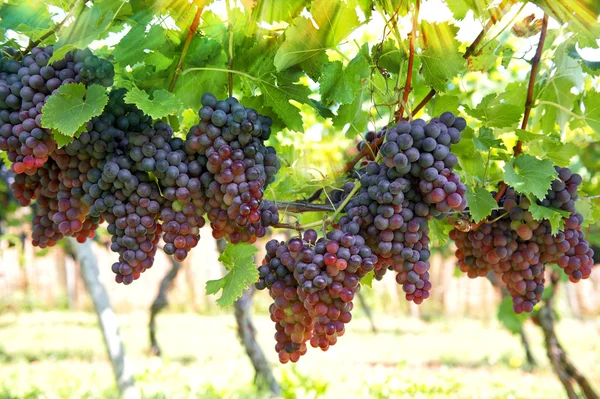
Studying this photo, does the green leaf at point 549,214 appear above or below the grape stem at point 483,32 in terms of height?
below

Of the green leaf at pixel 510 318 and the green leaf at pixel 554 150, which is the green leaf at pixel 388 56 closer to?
the green leaf at pixel 554 150

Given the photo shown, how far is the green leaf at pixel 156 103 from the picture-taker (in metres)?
1.08

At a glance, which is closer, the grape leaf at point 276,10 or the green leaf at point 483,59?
the grape leaf at point 276,10

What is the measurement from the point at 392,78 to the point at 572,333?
12.0 meters

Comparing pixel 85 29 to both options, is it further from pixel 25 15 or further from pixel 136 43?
pixel 25 15

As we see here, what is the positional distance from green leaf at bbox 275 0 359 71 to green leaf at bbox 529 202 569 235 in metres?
0.57

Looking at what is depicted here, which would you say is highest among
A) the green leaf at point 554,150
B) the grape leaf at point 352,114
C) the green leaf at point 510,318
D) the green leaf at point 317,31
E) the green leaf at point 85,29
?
the green leaf at point 85,29

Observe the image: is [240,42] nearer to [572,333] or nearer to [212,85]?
[212,85]

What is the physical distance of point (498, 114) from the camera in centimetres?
132

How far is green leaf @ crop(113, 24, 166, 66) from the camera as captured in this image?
3.95ft

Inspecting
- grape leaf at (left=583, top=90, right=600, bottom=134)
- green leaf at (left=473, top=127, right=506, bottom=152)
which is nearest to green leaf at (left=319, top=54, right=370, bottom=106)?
green leaf at (left=473, top=127, right=506, bottom=152)

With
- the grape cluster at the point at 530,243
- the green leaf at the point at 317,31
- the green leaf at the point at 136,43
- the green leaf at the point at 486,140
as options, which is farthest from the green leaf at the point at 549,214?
the green leaf at the point at 136,43

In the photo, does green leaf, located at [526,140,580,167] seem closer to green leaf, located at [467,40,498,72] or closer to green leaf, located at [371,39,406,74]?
green leaf, located at [467,40,498,72]

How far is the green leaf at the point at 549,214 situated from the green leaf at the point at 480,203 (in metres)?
0.08
